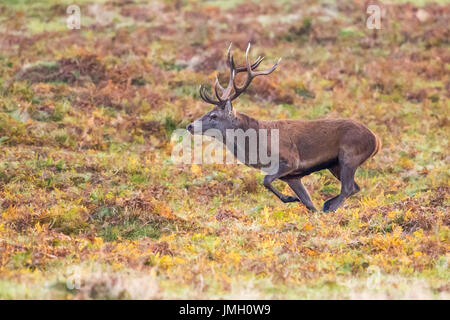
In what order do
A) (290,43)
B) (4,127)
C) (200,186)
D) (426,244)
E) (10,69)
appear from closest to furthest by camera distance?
(426,244), (200,186), (4,127), (10,69), (290,43)

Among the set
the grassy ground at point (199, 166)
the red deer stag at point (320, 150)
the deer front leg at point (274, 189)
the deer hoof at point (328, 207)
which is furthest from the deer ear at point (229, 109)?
the deer hoof at point (328, 207)

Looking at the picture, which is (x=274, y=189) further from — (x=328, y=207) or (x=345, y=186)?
(x=345, y=186)

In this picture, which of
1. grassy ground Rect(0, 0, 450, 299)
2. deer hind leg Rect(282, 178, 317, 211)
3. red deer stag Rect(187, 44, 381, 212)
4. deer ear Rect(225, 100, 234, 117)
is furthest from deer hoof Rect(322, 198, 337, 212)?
deer ear Rect(225, 100, 234, 117)

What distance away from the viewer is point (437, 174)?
14312 millimetres

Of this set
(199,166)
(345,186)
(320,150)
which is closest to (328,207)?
(345,186)

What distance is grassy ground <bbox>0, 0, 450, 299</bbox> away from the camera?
8.39 metres

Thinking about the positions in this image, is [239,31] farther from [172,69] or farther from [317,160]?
[317,160]

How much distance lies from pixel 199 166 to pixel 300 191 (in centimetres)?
256

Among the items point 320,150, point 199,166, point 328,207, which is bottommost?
point 328,207

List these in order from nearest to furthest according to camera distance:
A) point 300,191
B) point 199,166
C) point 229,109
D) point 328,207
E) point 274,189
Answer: point 274,189 → point 328,207 → point 300,191 → point 229,109 → point 199,166

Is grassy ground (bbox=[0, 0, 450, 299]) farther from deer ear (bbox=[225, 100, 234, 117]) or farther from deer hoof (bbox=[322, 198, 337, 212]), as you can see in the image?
deer ear (bbox=[225, 100, 234, 117])

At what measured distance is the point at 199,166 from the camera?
1446cm

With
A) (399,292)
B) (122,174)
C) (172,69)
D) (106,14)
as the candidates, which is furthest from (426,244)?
(106,14)

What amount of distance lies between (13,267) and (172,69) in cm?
1255
